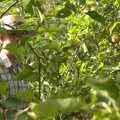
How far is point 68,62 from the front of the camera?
1.87 meters

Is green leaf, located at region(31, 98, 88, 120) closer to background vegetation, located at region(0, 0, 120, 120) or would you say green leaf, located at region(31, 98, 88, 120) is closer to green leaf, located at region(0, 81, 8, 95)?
background vegetation, located at region(0, 0, 120, 120)

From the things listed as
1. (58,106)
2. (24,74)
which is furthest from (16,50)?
(58,106)

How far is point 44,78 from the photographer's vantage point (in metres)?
1.72

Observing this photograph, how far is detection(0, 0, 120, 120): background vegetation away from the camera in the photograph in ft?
1.98

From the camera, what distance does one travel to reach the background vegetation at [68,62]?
0.60 meters

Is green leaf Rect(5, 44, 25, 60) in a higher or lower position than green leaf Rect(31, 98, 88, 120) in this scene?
lower

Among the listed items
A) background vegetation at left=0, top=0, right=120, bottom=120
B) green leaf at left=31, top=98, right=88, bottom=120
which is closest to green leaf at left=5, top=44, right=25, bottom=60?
background vegetation at left=0, top=0, right=120, bottom=120

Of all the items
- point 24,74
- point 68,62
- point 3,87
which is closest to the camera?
point 3,87

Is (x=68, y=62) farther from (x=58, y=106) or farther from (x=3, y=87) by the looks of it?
(x=58, y=106)

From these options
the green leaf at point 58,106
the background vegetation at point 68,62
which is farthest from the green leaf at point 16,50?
the green leaf at point 58,106

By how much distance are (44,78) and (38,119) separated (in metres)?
1.01

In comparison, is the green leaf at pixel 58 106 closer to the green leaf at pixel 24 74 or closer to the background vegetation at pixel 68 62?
the background vegetation at pixel 68 62

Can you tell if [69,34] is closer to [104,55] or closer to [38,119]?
[104,55]

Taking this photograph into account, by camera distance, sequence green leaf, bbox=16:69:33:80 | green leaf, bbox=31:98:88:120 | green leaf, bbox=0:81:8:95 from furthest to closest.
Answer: green leaf, bbox=16:69:33:80 < green leaf, bbox=0:81:8:95 < green leaf, bbox=31:98:88:120
